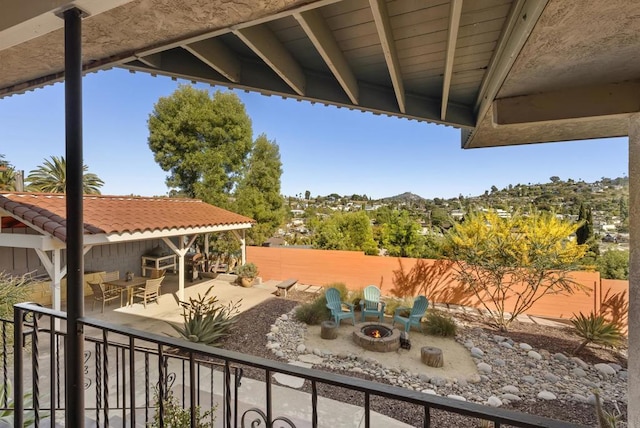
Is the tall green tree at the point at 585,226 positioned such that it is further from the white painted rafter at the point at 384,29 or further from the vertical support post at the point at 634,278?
the white painted rafter at the point at 384,29

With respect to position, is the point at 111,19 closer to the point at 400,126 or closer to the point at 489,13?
the point at 489,13

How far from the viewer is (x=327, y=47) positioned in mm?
1711

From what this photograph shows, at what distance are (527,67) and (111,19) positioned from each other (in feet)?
6.99

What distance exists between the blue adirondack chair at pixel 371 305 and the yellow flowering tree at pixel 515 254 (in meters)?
2.26

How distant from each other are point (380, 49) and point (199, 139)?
36.9ft

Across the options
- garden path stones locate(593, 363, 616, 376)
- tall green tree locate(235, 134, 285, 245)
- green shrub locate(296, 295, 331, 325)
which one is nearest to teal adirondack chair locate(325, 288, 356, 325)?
green shrub locate(296, 295, 331, 325)

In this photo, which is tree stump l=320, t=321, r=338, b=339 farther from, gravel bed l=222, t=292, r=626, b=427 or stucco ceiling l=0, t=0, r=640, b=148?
stucco ceiling l=0, t=0, r=640, b=148

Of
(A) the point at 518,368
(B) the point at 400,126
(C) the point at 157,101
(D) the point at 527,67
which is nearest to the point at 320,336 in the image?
(A) the point at 518,368

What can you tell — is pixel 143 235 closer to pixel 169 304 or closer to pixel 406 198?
pixel 169 304

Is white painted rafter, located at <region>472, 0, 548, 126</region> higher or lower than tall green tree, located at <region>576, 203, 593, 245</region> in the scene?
higher

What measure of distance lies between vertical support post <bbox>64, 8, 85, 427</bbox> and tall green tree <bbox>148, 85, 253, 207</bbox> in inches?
420

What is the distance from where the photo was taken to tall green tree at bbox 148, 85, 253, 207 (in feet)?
37.7

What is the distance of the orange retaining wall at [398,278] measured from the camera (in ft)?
21.5

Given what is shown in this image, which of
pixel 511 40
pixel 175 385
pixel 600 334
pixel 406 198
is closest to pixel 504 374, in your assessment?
pixel 600 334
